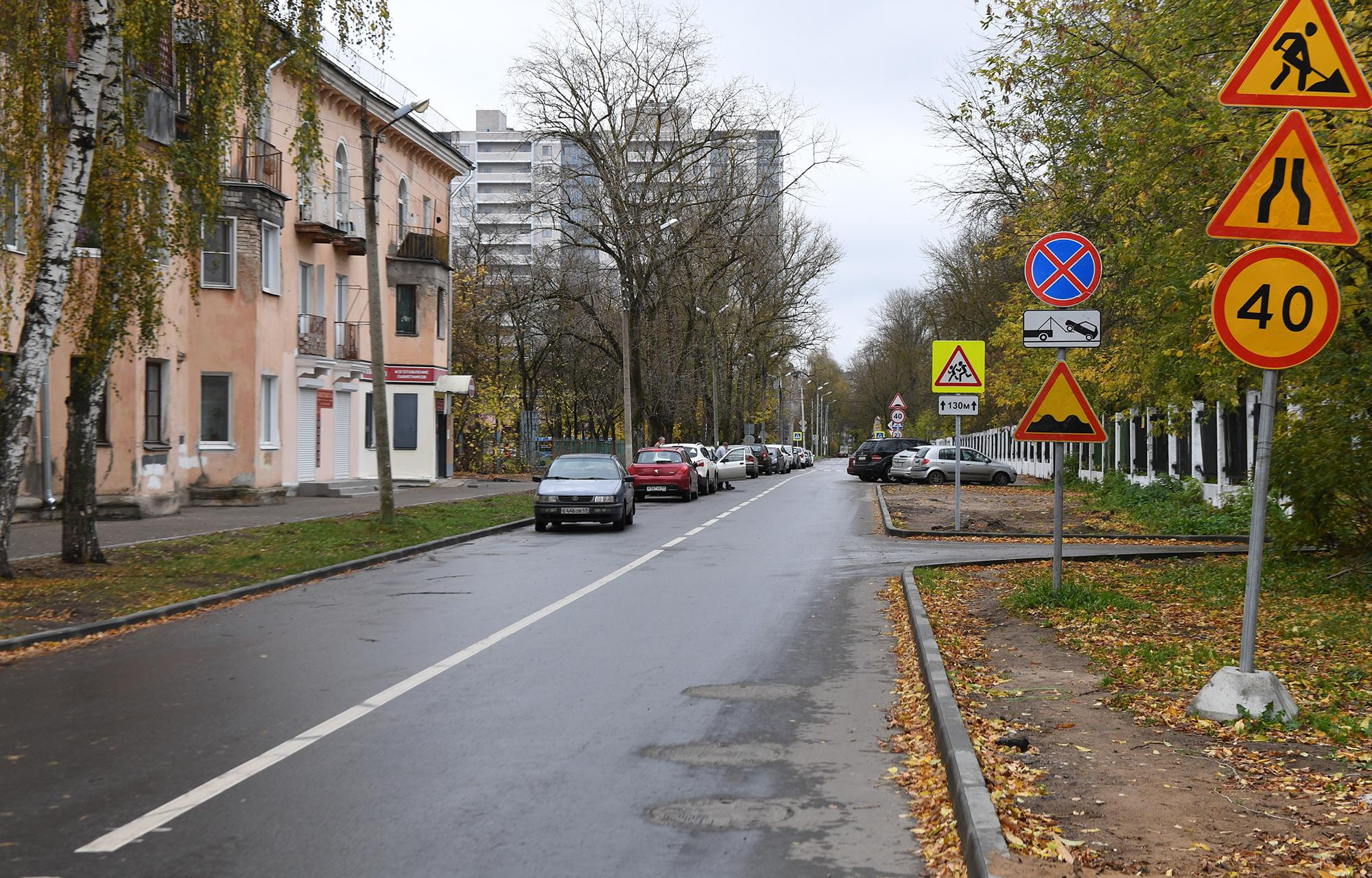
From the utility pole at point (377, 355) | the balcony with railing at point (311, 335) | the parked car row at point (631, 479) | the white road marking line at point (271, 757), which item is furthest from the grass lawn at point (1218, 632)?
the balcony with railing at point (311, 335)

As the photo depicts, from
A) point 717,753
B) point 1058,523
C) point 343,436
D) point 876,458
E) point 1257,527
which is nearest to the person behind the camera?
point 717,753

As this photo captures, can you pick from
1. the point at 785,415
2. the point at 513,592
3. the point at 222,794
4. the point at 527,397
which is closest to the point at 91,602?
the point at 513,592

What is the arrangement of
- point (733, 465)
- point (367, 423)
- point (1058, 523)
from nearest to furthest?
1. point (1058, 523)
2. point (367, 423)
3. point (733, 465)

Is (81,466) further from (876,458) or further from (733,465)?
(876,458)

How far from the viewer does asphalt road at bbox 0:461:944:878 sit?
5125 mm

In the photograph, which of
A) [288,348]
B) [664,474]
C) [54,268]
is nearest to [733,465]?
[664,474]

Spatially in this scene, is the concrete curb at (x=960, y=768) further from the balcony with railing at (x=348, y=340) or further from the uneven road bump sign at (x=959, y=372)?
the balcony with railing at (x=348, y=340)

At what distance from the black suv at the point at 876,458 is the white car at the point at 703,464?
1300 cm

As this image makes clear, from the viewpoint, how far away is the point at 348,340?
126 ft

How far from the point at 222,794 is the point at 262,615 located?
698 cm

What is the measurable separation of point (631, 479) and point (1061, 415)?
1519 cm

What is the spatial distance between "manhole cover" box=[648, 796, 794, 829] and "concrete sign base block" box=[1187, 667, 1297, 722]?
2882 millimetres

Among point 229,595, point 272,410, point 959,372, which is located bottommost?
point 229,595

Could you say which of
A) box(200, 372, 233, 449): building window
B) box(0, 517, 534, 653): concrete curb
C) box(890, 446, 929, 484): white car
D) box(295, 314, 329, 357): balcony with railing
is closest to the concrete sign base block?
box(0, 517, 534, 653): concrete curb
